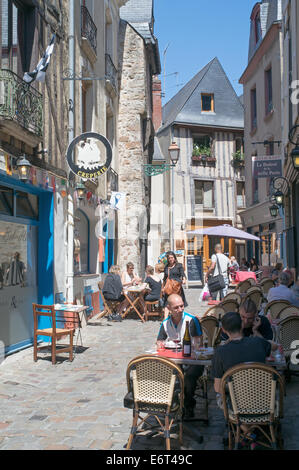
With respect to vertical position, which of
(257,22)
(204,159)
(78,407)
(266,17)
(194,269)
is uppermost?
(257,22)

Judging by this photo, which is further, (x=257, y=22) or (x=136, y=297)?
(x=257, y=22)

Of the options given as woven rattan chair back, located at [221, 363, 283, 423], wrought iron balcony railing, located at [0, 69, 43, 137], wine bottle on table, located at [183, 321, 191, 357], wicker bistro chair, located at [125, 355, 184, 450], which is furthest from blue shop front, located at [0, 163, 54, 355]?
woven rattan chair back, located at [221, 363, 283, 423]

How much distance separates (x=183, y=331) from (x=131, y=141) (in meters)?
12.2

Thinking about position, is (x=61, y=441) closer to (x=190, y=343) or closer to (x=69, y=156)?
(x=190, y=343)

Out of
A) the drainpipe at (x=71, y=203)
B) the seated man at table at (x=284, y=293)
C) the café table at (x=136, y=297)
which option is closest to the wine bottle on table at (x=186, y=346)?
the seated man at table at (x=284, y=293)

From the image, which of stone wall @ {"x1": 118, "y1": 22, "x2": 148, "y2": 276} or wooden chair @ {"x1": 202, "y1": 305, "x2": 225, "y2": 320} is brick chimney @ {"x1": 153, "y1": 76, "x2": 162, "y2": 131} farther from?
wooden chair @ {"x1": 202, "y1": 305, "x2": 225, "y2": 320}

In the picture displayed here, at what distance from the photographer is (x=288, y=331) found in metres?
5.96

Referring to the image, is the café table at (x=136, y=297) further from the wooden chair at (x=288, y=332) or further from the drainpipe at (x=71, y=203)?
the wooden chair at (x=288, y=332)

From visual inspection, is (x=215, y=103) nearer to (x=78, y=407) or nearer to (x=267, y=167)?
(x=267, y=167)

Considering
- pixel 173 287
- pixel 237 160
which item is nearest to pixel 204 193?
pixel 237 160

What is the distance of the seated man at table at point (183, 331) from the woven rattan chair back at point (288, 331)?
131 centimetres

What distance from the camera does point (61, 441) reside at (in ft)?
14.0

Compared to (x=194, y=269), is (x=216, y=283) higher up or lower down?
lower down
